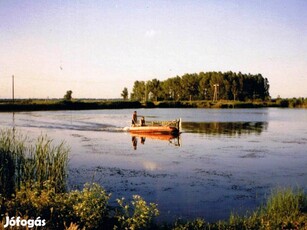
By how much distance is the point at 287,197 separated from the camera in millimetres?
13508

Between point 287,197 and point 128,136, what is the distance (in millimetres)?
30696

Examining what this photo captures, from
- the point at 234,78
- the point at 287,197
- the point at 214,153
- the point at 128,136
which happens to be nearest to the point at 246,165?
the point at 214,153

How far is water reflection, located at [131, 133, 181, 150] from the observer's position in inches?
1476

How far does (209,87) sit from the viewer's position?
538ft

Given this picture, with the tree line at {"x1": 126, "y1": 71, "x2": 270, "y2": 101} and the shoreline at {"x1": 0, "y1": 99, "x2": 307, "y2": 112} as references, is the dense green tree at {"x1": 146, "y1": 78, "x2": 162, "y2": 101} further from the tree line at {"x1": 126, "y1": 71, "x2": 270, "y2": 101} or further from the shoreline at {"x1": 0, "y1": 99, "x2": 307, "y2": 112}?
the shoreline at {"x1": 0, "y1": 99, "x2": 307, "y2": 112}

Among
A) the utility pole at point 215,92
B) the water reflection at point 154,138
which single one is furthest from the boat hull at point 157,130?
the utility pole at point 215,92

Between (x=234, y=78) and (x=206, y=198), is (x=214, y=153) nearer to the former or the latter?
(x=206, y=198)

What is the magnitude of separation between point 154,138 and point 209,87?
412 feet

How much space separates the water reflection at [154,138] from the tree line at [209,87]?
114435 millimetres

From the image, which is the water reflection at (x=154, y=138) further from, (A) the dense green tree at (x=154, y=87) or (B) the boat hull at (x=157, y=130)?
(A) the dense green tree at (x=154, y=87)

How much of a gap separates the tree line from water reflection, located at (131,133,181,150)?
114435 mm

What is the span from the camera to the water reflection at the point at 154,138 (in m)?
37.5

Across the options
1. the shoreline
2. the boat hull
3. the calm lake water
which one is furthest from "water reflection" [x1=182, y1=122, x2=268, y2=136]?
the shoreline

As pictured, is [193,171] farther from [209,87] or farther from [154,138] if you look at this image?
[209,87]
